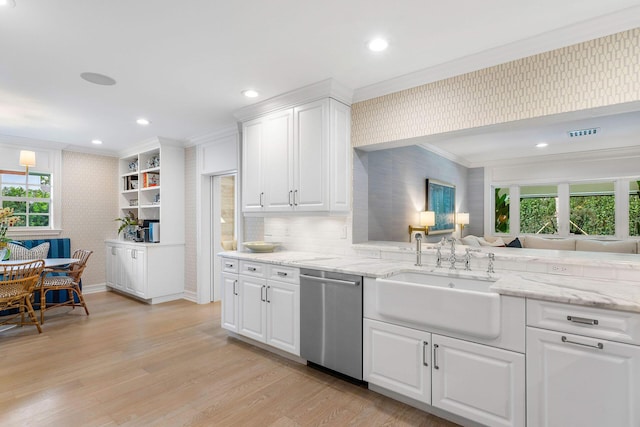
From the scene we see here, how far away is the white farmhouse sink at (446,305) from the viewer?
74.3 inches

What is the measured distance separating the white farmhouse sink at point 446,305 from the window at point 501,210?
5480 millimetres

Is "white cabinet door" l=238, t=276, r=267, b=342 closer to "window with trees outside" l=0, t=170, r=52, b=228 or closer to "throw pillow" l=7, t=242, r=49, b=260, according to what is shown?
"throw pillow" l=7, t=242, r=49, b=260

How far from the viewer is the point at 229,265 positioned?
139 inches

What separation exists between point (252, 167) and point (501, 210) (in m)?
5.72

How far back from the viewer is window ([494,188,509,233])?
23.2ft

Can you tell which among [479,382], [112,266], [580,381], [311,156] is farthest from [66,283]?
[580,381]

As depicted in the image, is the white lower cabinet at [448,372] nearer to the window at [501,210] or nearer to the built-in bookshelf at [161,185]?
the built-in bookshelf at [161,185]

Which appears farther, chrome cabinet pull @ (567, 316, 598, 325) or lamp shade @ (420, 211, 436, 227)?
lamp shade @ (420, 211, 436, 227)

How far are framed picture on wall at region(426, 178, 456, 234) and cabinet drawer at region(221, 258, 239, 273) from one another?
131 inches

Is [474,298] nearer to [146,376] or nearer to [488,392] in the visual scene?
[488,392]

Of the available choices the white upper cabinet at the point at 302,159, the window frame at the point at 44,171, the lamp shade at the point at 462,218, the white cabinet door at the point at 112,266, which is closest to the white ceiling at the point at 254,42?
the white upper cabinet at the point at 302,159

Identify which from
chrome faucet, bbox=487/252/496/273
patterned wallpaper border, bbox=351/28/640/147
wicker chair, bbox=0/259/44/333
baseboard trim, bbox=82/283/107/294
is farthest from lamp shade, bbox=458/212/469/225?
baseboard trim, bbox=82/283/107/294

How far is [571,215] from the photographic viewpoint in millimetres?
6305

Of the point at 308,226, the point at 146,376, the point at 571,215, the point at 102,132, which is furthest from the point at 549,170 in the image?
the point at 102,132
